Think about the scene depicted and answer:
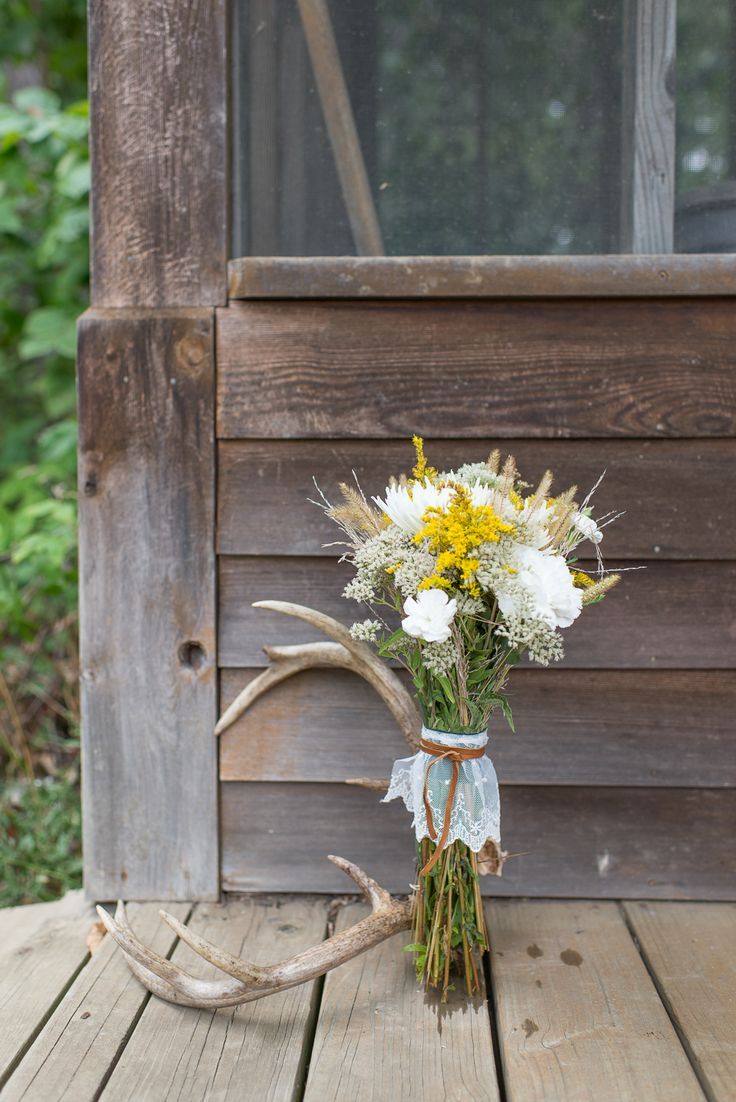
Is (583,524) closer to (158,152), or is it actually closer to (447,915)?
(447,915)

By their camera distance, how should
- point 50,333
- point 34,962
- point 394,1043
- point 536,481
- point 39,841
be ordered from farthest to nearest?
1. point 50,333
2. point 39,841
3. point 536,481
4. point 34,962
5. point 394,1043

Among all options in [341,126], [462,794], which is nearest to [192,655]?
[462,794]

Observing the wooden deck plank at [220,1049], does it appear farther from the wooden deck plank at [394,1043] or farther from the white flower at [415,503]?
the white flower at [415,503]

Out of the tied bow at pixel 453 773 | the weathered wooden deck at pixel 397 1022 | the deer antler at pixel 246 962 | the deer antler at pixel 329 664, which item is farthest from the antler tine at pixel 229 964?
the deer antler at pixel 329 664

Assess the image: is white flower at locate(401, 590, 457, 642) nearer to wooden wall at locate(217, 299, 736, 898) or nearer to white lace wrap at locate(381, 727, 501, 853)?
white lace wrap at locate(381, 727, 501, 853)

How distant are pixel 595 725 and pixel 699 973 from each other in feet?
1.59


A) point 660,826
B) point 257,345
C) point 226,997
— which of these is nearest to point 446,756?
point 226,997

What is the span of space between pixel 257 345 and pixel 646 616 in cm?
95

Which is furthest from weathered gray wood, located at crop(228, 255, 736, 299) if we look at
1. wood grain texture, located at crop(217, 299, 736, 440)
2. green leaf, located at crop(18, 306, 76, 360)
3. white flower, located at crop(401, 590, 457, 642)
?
green leaf, located at crop(18, 306, 76, 360)

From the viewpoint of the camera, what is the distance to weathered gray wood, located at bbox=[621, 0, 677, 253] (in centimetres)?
186

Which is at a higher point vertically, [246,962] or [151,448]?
[151,448]

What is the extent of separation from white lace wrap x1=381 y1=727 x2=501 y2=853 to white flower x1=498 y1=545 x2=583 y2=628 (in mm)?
264

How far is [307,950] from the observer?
5.24 ft

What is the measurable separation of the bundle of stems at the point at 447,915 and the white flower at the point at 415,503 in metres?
0.54
